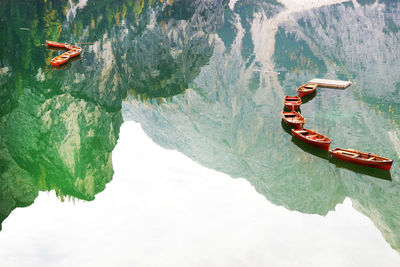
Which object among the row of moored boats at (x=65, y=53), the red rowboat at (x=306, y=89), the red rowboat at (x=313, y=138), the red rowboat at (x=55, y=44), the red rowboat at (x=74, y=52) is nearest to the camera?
the red rowboat at (x=313, y=138)

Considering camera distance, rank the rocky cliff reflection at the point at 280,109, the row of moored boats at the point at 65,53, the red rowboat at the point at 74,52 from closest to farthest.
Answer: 1. the rocky cliff reflection at the point at 280,109
2. the row of moored boats at the point at 65,53
3. the red rowboat at the point at 74,52

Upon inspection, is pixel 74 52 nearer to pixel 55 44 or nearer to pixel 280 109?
pixel 55 44

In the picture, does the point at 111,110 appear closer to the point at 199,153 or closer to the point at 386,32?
the point at 199,153

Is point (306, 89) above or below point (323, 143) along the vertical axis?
below

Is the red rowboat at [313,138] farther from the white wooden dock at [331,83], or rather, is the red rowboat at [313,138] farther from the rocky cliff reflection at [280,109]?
the white wooden dock at [331,83]

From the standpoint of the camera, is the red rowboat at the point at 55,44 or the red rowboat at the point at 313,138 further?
the red rowboat at the point at 55,44

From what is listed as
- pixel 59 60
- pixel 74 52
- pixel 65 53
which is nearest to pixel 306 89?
pixel 59 60

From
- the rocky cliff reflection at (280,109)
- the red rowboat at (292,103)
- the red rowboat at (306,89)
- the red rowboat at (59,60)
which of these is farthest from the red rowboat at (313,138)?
the red rowboat at (59,60)

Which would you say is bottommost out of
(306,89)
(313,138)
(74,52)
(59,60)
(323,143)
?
(74,52)
